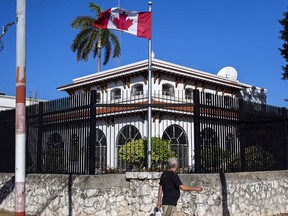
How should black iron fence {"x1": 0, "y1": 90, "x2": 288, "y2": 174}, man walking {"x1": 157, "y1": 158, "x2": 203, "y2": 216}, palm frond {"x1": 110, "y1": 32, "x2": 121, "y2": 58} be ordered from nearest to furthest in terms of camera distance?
man walking {"x1": 157, "y1": 158, "x2": 203, "y2": 216} → black iron fence {"x1": 0, "y1": 90, "x2": 288, "y2": 174} → palm frond {"x1": 110, "y1": 32, "x2": 121, "y2": 58}

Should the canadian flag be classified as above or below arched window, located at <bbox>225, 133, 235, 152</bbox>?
above

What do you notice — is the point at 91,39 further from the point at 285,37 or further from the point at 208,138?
the point at 208,138

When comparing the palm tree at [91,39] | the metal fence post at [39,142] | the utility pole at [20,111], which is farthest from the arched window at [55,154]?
the palm tree at [91,39]

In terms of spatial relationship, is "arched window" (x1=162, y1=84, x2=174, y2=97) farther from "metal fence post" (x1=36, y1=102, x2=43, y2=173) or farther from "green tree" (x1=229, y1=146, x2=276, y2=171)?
"metal fence post" (x1=36, y1=102, x2=43, y2=173)

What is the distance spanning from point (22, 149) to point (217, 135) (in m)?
5.95

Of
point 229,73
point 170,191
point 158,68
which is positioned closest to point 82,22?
point 229,73

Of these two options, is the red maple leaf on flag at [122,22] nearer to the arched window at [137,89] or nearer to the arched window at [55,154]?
the arched window at [55,154]

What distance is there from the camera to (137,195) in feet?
33.2

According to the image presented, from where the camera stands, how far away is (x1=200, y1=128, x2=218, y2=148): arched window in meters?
10.7

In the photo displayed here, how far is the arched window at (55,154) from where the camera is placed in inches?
464

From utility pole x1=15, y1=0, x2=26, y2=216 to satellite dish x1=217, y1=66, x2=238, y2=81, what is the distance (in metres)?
33.6

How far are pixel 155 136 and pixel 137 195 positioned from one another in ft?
8.53

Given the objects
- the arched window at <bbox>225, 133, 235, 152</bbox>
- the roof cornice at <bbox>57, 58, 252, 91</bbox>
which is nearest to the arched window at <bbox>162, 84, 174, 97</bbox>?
the roof cornice at <bbox>57, 58, 252, 91</bbox>

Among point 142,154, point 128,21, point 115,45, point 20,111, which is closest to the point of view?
point 20,111
